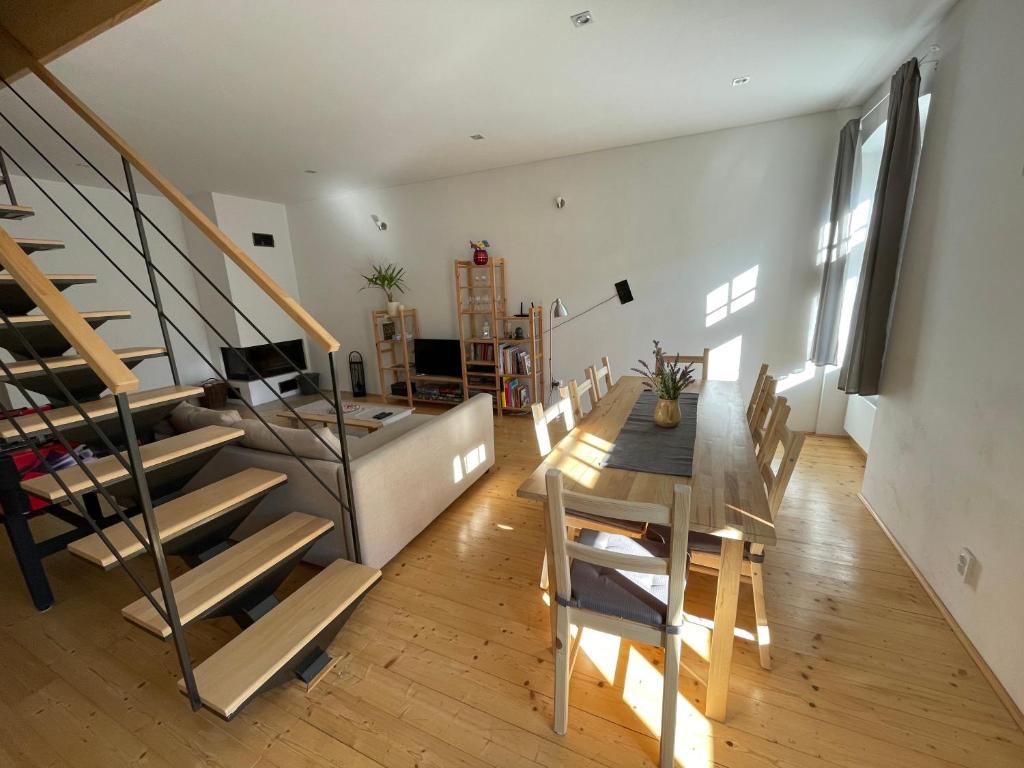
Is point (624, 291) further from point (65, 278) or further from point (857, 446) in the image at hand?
point (65, 278)

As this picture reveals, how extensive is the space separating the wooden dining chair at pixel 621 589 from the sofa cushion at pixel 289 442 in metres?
1.29

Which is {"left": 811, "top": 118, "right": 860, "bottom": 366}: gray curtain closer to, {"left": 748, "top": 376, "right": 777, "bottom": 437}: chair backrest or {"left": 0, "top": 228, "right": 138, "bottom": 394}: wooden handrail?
{"left": 748, "top": 376, "right": 777, "bottom": 437}: chair backrest

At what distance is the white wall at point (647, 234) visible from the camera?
3682mm

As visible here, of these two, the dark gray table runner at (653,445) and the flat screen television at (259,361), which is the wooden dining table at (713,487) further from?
the flat screen television at (259,361)

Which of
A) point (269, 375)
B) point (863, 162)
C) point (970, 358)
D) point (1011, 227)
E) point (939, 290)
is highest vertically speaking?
point (863, 162)

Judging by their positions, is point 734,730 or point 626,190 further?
point 626,190

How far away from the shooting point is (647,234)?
417cm

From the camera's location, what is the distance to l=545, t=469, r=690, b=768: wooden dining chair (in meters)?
1.11

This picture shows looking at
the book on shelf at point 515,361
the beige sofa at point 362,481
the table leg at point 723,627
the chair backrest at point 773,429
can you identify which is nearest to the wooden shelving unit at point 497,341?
the book on shelf at point 515,361

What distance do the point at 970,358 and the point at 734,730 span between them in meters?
1.87

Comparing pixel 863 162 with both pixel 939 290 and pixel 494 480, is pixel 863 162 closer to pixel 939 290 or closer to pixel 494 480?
pixel 939 290

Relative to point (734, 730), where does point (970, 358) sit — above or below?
above

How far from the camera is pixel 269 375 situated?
595cm

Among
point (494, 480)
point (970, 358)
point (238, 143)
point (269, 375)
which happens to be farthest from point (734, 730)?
point (269, 375)
